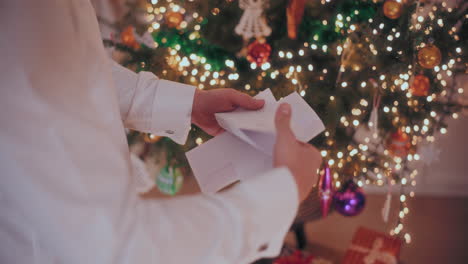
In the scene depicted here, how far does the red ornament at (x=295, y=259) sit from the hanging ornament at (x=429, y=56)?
99cm

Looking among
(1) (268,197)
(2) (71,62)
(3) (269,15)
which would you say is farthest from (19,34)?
(3) (269,15)

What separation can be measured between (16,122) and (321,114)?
0.90 m

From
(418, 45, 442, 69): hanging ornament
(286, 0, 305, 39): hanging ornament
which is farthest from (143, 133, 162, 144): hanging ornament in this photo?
(418, 45, 442, 69): hanging ornament

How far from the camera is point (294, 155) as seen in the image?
2.27 feet

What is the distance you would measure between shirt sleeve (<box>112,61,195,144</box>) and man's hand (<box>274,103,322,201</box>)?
Answer: 1.07ft

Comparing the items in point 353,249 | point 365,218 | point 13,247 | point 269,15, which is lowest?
point 365,218

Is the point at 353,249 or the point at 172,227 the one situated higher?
the point at 172,227

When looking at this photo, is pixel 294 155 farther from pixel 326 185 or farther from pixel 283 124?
pixel 326 185

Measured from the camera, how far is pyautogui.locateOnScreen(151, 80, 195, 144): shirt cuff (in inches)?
38.0

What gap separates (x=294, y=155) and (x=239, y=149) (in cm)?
19

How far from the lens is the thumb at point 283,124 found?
70 centimetres

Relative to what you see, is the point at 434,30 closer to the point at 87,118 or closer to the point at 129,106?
the point at 129,106

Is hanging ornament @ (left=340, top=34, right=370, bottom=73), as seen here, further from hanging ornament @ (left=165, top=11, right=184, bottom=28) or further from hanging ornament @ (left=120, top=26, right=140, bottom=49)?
hanging ornament @ (left=120, top=26, right=140, bottom=49)

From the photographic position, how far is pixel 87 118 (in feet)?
1.95
